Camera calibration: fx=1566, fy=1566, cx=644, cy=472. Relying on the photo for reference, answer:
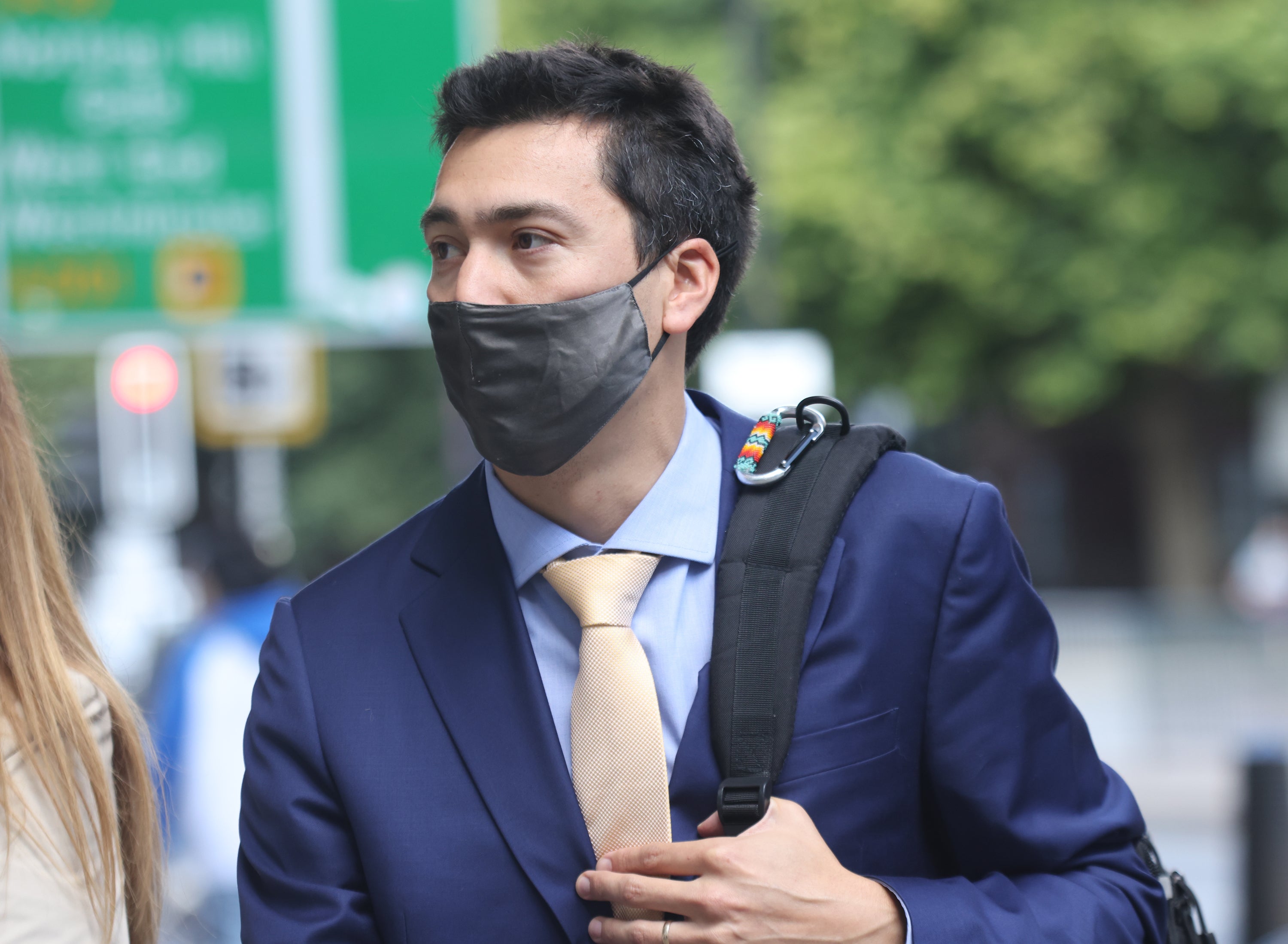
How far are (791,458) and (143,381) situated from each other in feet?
33.9

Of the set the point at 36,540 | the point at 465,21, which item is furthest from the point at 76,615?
the point at 465,21

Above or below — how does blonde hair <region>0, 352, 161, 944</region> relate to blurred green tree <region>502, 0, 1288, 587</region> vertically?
below

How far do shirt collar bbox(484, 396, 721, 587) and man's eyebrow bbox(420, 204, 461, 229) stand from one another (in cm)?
39

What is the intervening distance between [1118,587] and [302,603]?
25.5 meters

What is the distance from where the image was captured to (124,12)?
7332 millimetres

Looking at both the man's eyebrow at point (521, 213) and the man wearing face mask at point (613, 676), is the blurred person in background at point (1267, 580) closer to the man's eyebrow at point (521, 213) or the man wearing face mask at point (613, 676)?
the man wearing face mask at point (613, 676)

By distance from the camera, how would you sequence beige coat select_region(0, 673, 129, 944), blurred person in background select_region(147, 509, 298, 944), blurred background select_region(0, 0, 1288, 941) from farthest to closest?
blurred background select_region(0, 0, 1288, 941) < blurred person in background select_region(147, 509, 298, 944) < beige coat select_region(0, 673, 129, 944)

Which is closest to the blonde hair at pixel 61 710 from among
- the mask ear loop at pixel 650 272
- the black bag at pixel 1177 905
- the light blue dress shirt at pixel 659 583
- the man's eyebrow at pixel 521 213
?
the light blue dress shirt at pixel 659 583

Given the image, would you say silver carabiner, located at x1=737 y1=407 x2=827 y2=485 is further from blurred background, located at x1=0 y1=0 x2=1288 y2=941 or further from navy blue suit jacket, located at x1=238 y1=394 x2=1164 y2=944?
blurred background, located at x1=0 y1=0 x2=1288 y2=941

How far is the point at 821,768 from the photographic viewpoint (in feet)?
6.59

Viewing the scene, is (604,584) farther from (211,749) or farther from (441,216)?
(211,749)

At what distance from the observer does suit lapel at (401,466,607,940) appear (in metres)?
2.00

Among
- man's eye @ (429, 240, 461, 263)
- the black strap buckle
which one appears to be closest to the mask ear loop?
man's eye @ (429, 240, 461, 263)

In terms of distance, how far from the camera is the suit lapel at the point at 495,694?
2.00 meters
